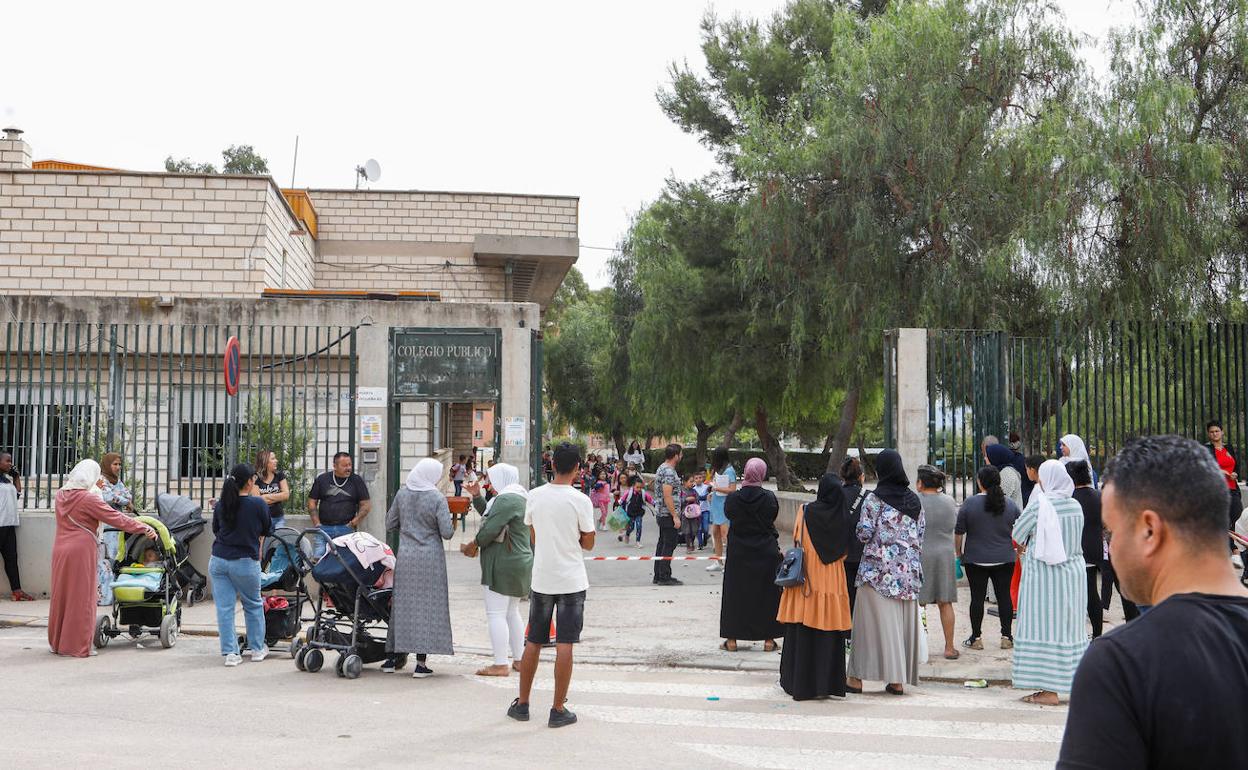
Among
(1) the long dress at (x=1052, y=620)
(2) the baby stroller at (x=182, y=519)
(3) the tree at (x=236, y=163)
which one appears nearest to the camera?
(1) the long dress at (x=1052, y=620)

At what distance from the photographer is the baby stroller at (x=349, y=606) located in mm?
8273

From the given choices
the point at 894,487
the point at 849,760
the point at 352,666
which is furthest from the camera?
the point at 352,666

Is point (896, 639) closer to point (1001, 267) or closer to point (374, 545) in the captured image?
point (374, 545)

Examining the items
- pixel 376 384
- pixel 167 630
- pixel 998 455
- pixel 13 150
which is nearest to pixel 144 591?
pixel 167 630

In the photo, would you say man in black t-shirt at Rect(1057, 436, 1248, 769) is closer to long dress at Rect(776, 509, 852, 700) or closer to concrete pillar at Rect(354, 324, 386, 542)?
long dress at Rect(776, 509, 852, 700)

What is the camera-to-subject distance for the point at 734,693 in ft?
26.1

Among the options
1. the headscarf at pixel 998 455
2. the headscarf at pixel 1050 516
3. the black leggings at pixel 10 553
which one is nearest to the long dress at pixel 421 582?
the headscarf at pixel 1050 516

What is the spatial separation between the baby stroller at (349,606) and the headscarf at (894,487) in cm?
384

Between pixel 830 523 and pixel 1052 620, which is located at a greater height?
pixel 830 523

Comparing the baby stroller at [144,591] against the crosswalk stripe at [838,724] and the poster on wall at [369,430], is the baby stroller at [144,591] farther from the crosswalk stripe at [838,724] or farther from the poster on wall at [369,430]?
the crosswalk stripe at [838,724]

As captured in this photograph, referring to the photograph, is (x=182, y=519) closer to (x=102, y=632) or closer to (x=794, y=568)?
(x=102, y=632)

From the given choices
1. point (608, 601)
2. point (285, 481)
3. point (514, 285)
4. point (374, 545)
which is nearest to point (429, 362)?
point (285, 481)

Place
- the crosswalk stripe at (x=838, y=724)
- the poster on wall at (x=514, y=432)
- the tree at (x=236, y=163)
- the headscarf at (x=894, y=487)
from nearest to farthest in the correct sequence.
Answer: the crosswalk stripe at (x=838, y=724) < the headscarf at (x=894, y=487) < the poster on wall at (x=514, y=432) < the tree at (x=236, y=163)

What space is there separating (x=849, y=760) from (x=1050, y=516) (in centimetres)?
273
